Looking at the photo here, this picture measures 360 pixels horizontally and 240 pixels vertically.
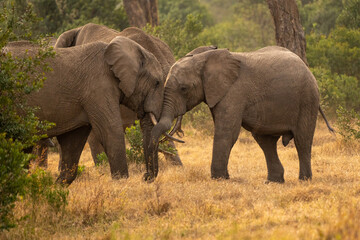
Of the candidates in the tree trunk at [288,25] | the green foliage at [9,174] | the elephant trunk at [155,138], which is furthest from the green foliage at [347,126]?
the green foliage at [9,174]

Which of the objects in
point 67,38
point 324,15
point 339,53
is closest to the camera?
point 67,38

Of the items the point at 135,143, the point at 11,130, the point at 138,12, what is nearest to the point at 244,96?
the point at 135,143

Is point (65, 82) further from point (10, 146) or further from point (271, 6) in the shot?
point (271, 6)

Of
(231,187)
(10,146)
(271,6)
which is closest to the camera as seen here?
(10,146)

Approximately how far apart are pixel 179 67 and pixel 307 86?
176 centimetres

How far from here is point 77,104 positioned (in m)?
7.63

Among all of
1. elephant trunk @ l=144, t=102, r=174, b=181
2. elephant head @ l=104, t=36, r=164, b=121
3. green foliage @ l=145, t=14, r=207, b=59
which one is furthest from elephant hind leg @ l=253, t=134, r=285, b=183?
green foliage @ l=145, t=14, r=207, b=59

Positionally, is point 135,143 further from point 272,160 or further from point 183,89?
point 272,160

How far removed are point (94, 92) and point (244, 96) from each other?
200cm

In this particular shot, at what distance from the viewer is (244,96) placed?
26.2 feet

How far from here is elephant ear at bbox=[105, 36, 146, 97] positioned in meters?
7.77

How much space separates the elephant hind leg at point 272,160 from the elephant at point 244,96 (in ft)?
1.13

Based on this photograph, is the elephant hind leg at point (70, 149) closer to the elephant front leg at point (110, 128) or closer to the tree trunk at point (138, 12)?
the elephant front leg at point (110, 128)

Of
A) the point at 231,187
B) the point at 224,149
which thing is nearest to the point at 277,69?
the point at 224,149
